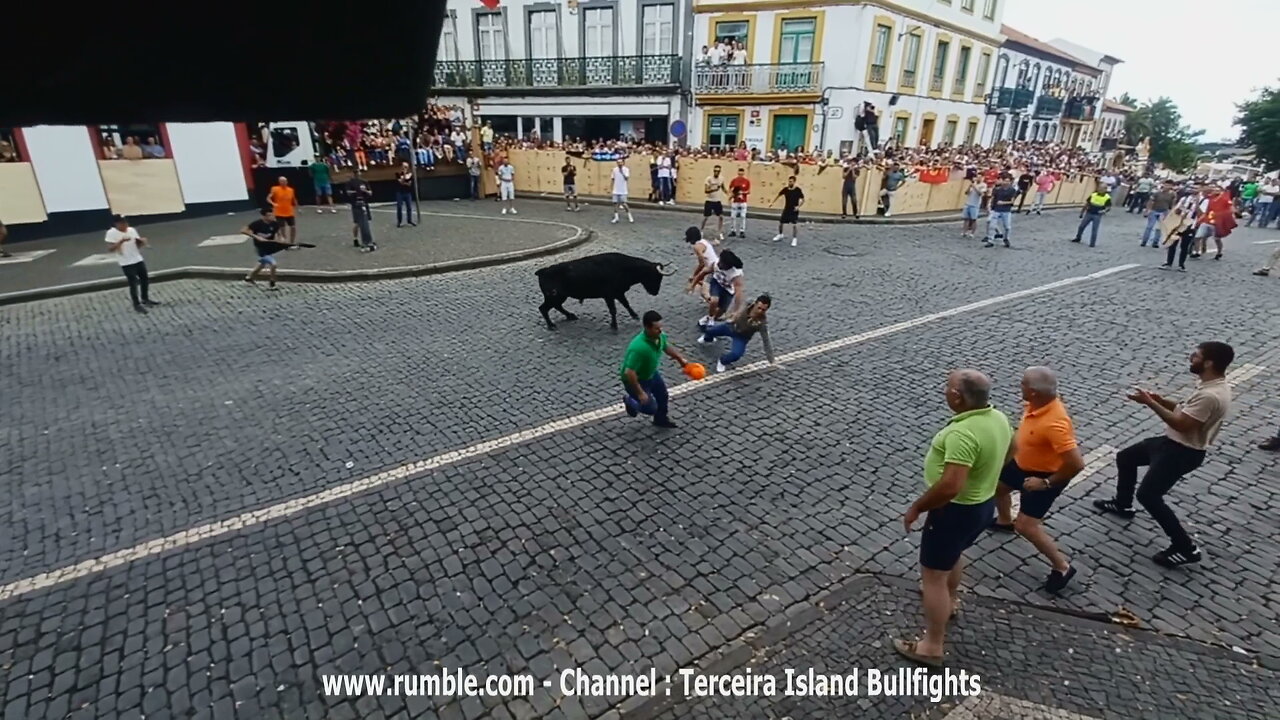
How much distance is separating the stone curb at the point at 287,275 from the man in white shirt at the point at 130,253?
2.13 meters

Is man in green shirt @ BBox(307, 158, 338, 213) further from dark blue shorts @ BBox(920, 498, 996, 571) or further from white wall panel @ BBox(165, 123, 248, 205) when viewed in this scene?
dark blue shorts @ BBox(920, 498, 996, 571)

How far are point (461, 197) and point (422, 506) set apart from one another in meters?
21.9

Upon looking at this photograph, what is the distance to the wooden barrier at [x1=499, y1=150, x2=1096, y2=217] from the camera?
20909mm

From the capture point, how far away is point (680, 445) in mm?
6316

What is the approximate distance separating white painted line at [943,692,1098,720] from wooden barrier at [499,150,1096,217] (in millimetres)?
19107

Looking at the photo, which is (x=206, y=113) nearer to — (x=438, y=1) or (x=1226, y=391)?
(x=438, y=1)

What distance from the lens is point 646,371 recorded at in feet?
20.7

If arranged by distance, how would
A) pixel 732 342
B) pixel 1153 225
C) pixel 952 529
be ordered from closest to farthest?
pixel 952 529 → pixel 732 342 → pixel 1153 225

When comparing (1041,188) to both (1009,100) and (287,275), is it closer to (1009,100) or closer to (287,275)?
A: (1009,100)

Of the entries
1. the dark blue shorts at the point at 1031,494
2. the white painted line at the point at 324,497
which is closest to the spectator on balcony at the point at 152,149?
the white painted line at the point at 324,497

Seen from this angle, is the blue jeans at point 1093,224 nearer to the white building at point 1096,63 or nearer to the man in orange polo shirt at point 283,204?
the man in orange polo shirt at point 283,204

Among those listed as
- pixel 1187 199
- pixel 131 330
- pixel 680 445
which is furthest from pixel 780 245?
pixel 131 330

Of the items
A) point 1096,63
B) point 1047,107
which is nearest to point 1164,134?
point 1096,63

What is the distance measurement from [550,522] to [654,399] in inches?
75.2
